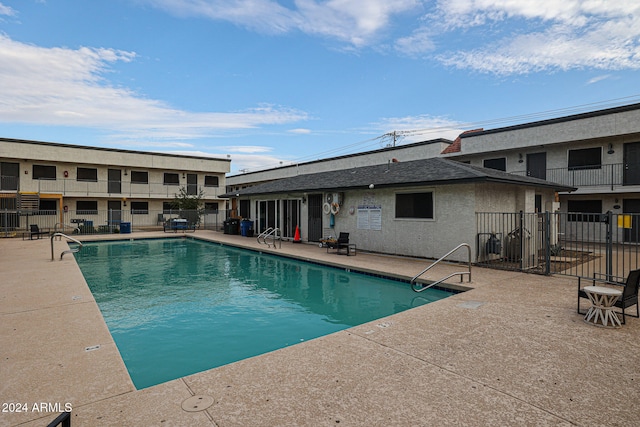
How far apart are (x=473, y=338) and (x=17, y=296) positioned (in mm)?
8350

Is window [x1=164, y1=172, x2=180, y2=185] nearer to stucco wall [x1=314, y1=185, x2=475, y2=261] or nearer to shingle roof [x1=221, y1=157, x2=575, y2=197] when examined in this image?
shingle roof [x1=221, y1=157, x2=575, y2=197]

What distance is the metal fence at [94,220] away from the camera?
24.6 m

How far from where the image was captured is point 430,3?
12.6 metres

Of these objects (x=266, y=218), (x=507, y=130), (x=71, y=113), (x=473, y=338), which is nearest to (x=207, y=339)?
(x=473, y=338)


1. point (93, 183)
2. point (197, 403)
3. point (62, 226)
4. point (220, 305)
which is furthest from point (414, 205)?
point (93, 183)

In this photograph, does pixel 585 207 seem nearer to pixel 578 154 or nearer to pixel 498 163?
pixel 578 154

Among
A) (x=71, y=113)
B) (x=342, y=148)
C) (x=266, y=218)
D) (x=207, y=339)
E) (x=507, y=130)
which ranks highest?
(x=342, y=148)

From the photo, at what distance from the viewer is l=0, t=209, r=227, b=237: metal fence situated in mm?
24616

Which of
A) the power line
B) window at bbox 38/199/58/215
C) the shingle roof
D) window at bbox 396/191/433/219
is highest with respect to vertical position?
the power line

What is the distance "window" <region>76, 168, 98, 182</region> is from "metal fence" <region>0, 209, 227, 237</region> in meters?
3.00

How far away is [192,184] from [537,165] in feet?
99.4

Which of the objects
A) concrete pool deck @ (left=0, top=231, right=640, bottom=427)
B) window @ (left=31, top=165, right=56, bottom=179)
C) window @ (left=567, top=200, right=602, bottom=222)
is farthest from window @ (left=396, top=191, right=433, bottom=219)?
window @ (left=31, top=165, right=56, bottom=179)

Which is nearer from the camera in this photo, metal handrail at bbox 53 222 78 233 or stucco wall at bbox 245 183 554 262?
stucco wall at bbox 245 183 554 262

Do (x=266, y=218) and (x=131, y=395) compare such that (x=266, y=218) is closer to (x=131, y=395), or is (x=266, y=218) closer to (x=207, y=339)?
(x=207, y=339)
